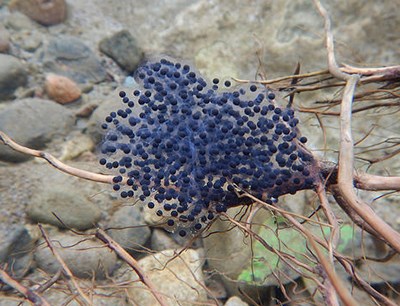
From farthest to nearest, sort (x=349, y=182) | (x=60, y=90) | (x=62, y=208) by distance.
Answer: (x=60, y=90) < (x=62, y=208) < (x=349, y=182)

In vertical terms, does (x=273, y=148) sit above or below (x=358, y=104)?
below

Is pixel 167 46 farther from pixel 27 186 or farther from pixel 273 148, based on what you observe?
pixel 273 148

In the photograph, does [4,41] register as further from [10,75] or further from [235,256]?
[235,256]

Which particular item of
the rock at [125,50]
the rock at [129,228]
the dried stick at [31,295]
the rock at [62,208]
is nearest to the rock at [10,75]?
the rock at [125,50]

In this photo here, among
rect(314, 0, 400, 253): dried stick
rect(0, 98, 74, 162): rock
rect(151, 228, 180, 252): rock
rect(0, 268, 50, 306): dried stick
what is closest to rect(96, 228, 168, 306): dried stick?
rect(0, 268, 50, 306): dried stick

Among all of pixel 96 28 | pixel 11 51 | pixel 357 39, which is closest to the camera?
pixel 357 39

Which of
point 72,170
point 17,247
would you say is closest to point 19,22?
point 17,247

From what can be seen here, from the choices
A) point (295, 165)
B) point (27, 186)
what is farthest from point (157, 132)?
point (27, 186)
